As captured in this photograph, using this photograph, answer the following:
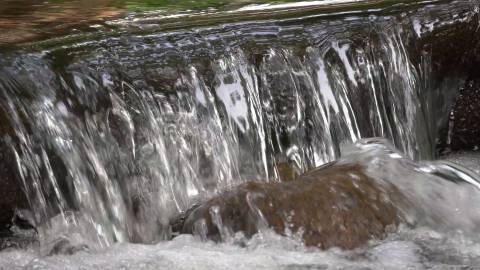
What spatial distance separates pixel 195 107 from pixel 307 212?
869 millimetres

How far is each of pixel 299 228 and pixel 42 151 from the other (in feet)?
3.38

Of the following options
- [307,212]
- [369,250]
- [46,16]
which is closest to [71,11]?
[46,16]

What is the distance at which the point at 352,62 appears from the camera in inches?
175

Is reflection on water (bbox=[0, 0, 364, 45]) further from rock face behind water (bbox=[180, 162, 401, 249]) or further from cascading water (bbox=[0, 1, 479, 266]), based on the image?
rock face behind water (bbox=[180, 162, 401, 249])

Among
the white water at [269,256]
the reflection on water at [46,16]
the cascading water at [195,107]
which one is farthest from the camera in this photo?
the reflection on water at [46,16]

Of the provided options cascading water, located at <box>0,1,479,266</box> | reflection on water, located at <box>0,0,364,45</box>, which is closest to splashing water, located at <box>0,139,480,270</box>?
cascading water, located at <box>0,1,479,266</box>

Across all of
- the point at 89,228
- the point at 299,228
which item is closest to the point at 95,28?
the point at 89,228

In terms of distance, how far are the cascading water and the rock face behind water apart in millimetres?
313

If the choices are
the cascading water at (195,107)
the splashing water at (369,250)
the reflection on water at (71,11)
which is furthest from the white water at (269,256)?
the reflection on water at (71,11)

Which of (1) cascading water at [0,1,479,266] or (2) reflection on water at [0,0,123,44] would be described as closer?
(1) cascading water at [0,1,479,266]

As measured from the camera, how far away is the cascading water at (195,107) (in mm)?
3617

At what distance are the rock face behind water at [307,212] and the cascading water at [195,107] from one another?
12.3 inches

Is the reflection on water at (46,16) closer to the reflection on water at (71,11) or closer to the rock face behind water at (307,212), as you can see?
the reflection on water at (71,11)

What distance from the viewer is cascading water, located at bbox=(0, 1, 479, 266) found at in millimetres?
3617
